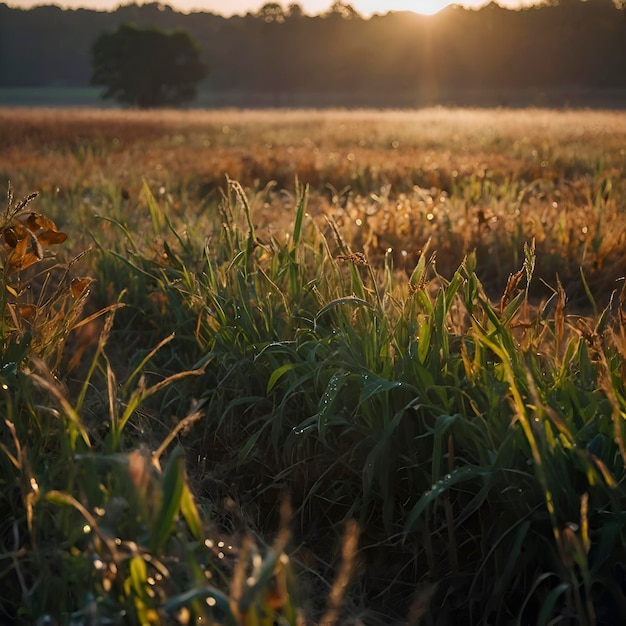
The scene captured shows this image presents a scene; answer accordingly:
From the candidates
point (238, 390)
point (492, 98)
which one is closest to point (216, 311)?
point (238, 390)

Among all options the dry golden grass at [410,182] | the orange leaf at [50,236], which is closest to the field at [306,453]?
the orange leaf at [50,236]

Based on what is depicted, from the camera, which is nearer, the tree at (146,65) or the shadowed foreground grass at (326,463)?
the shadowed foreground grass at (326,463)

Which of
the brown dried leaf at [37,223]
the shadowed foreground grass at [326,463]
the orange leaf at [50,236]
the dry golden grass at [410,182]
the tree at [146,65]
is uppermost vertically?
the tree at [146,65]

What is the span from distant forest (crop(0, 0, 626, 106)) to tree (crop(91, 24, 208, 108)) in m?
11.9

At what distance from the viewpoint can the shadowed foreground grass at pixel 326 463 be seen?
1.20 metres

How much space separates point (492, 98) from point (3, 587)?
52899mm

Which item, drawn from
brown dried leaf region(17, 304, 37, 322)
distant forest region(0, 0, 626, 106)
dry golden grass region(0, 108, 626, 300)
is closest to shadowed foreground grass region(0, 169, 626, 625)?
brown dried leaf region(17, 304, 37, 322)

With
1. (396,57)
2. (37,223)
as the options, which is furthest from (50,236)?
(396,57)

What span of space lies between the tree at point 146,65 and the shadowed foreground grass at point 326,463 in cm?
4351

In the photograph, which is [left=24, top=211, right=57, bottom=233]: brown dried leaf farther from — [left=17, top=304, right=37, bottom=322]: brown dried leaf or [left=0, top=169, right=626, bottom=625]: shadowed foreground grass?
[left=17, top=304, right=37, bottom=322]: brown dried leaf

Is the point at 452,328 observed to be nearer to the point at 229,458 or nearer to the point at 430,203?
the point at 229,458

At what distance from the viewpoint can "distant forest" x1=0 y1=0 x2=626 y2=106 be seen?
51.7 m

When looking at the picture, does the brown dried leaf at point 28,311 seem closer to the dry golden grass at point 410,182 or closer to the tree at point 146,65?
the dry golden grass at point 410,182

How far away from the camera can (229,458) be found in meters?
2.04
